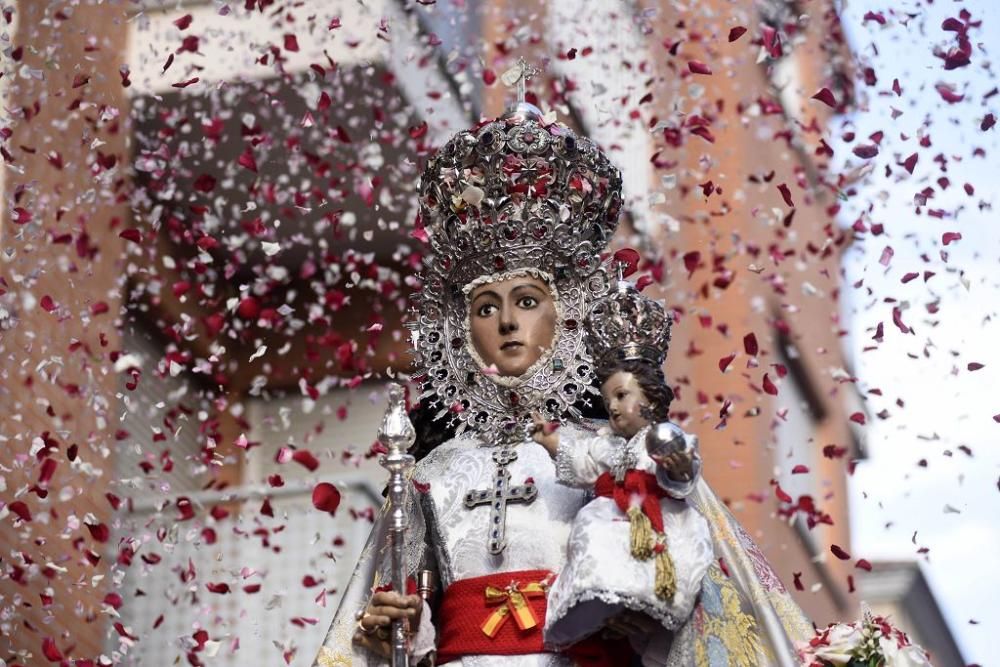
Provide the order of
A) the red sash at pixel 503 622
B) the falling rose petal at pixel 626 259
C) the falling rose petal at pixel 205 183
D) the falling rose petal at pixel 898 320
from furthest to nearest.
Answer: the falling rose petal at pixel 205 183 → the falling rose petal at pixel 898 320 → the falling rose petal at pixel 626 259 → the red sash at pixel 503 622

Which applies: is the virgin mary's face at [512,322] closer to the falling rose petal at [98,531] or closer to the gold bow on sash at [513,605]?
the gold bow on sash at [513,605]

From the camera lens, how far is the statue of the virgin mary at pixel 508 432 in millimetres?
5156

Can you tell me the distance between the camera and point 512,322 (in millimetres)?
5695

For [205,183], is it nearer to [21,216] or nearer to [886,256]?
[21,216]

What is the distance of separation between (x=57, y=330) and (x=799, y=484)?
720 cm

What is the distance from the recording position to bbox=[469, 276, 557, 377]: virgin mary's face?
5688 mm

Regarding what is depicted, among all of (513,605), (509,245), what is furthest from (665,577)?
(509,245)

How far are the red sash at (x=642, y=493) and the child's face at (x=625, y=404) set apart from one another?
0.22 metres

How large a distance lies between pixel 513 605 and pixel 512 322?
0.94 meters

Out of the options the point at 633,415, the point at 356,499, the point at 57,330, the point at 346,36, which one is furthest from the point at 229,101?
the point at 633,415

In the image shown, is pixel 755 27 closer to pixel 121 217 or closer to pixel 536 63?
pixel 536 63

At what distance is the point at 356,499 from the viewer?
9320 mm

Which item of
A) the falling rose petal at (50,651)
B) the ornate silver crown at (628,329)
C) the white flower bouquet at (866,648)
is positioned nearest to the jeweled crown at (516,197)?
the ornate silver crown at (628,329)

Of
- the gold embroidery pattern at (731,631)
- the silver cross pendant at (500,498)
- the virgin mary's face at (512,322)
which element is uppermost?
the virgin mary's face at (512,322)
